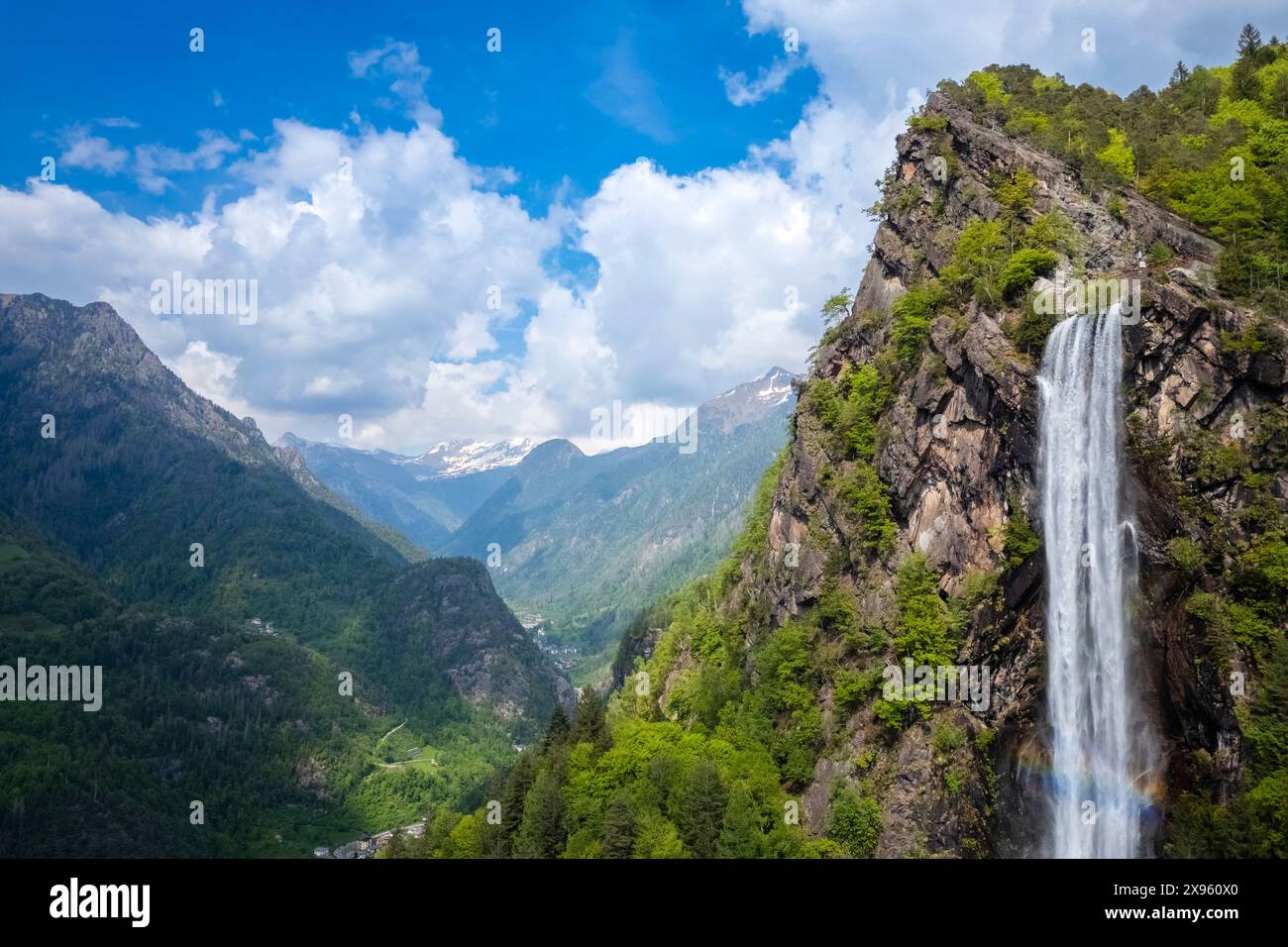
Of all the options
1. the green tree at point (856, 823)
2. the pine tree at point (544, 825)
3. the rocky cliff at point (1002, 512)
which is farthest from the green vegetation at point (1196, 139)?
the pine tree at point (544, 825)

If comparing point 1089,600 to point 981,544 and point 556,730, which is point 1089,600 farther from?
point 556,730

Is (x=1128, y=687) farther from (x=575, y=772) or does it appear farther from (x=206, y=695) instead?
(x=206, y=695)

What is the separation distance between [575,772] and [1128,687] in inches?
1385

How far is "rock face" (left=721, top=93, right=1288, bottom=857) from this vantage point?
36.9m

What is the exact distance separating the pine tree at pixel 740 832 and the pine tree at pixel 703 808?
0.70 metres

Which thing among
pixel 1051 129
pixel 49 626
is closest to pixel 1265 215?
pixel 1051 129

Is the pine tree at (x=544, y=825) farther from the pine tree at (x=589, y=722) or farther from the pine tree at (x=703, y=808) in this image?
the pine tree at (x=703, y=808)

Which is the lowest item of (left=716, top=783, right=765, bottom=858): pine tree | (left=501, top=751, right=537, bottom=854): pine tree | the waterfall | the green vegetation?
(left=501, top=751, right=537, bottom=854): pine tree

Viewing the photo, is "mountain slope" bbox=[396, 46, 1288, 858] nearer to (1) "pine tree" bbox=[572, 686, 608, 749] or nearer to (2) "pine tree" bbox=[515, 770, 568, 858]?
(2) "pine tree" bbox=[515, 770, 568, 858]

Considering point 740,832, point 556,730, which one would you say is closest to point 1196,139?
point 740,832

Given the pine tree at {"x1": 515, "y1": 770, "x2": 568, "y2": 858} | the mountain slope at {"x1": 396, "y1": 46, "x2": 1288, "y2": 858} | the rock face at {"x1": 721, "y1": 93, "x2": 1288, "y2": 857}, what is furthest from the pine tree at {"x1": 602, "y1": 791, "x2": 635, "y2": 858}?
the rock face at {"x1": 721, "y1": 93, "x2": 1288, "y2": 857}

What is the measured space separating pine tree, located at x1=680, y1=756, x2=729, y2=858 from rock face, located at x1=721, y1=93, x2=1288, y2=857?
5.89 metres

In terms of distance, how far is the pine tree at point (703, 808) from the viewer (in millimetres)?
40438
